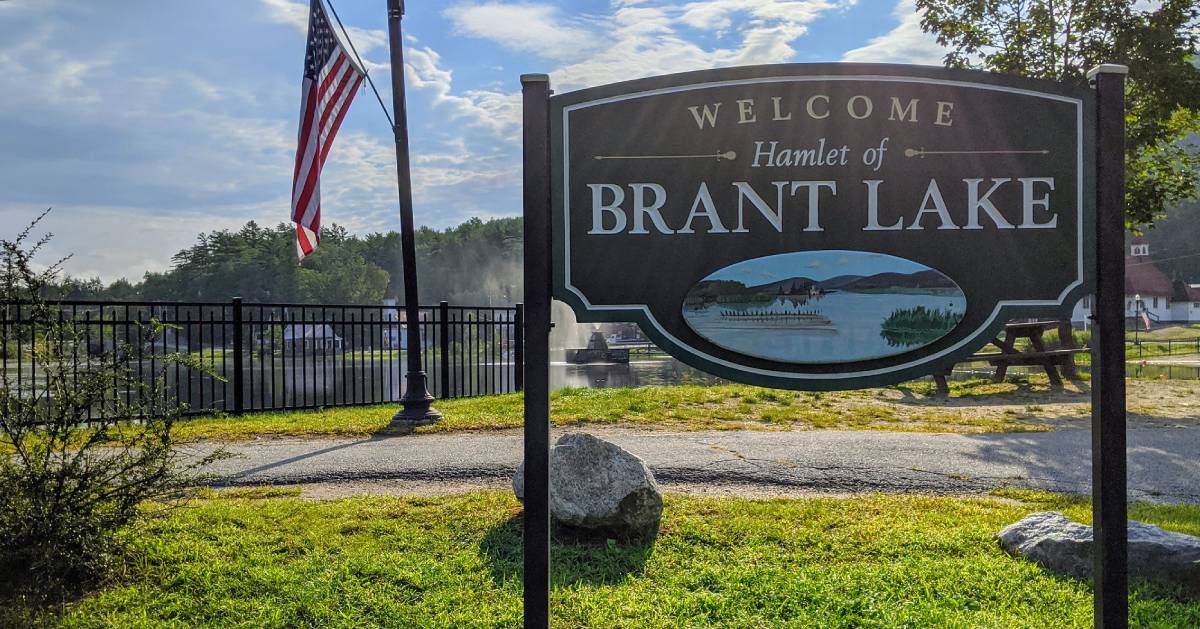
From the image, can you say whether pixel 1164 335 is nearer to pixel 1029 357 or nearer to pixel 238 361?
pixel 1029 357

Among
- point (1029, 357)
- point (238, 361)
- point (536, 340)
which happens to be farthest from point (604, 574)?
point (1029, 357)

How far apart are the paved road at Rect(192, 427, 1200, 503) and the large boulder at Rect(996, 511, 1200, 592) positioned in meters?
1.55

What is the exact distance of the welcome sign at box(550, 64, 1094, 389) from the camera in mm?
2676

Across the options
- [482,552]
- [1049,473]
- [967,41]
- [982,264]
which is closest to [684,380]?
[967,41]

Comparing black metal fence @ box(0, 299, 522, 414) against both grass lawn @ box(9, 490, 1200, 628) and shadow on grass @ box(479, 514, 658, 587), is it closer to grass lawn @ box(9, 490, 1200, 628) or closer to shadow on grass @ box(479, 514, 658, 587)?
grass lawn @ box(9, 490, 1200, 628)

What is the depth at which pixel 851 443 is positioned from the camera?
24.3ft

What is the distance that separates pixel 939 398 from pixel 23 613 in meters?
11.5

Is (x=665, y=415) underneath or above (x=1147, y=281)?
underneath

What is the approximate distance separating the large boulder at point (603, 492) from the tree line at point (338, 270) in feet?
211

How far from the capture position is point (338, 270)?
78.2 meters

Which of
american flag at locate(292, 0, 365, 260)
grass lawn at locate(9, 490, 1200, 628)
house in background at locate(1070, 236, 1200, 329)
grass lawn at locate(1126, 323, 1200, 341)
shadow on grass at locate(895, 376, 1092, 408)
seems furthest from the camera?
house in background at locate(1070, 236, 1200, 329)

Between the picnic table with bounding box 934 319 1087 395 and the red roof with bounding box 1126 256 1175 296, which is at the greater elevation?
the red roof with bounding box 1126 256 1175 296

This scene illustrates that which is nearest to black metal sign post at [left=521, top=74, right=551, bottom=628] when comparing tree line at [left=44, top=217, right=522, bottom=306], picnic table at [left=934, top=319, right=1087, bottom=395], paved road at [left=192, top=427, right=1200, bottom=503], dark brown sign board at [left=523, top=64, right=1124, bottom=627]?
dark brown sign board at [left=523, top=64, right=1124, bottom=627]

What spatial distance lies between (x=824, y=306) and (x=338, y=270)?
264ft
